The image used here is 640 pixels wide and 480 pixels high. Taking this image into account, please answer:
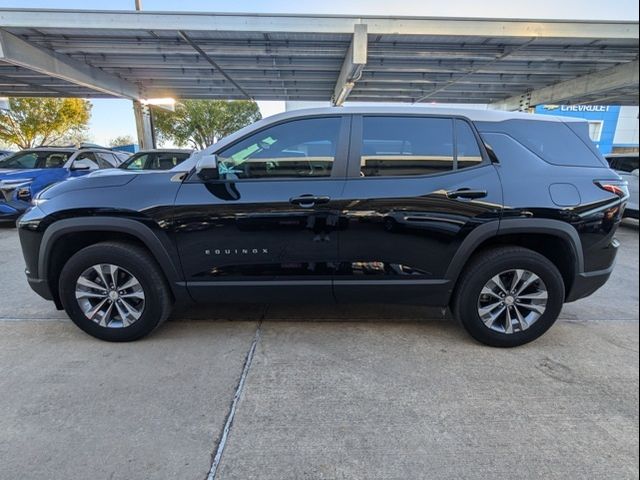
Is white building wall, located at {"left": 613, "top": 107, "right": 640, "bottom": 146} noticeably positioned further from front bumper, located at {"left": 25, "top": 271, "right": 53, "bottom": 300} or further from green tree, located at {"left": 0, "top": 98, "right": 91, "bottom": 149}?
green tree, located at {"left": 0, "top": 98, "right": 91, "bottom": 149}

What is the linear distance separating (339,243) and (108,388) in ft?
6.13

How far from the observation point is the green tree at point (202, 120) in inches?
1222

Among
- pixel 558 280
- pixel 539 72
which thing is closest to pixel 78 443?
pixel 558 280

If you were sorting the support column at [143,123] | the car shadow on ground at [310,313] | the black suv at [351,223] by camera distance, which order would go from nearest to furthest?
the black suv at [351,223] < the car shadow on ground at [310,313] < the support column at [143,123]

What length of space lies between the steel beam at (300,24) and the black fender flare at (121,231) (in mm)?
6876

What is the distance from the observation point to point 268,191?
2.65m

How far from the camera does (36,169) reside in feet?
25.0

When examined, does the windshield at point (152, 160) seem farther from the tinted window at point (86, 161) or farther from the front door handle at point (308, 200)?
the front door handle at point (308, 200)

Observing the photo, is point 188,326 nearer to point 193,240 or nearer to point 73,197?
point 193,240

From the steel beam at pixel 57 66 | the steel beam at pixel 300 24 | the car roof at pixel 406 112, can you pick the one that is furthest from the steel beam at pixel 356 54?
the steel beam at pixel 57 66

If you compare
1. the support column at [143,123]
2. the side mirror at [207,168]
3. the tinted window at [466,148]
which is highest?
the support column at [143,123]

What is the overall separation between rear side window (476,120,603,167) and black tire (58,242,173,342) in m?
2.84

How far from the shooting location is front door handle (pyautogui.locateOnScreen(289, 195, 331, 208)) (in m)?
2.63

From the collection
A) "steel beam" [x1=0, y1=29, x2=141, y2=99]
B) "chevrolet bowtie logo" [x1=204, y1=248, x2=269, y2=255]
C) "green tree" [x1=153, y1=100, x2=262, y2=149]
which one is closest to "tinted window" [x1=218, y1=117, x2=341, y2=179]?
"chevrolet bowtie logo" [x1=204, y1=248, x2=269, y2=255]
